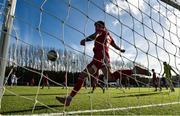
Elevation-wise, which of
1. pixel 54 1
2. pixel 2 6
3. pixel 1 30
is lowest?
pixel 1 30

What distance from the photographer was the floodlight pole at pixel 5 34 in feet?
10.4

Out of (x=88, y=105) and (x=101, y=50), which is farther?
(x=101, y=50)

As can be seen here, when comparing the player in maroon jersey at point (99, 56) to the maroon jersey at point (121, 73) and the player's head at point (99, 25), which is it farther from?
the maroon jersey at point (121, 73)

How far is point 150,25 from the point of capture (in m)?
6.04

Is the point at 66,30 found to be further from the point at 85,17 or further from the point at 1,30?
the point at 1,30

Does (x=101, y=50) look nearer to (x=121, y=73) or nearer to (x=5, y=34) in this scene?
(x=121, y=73)

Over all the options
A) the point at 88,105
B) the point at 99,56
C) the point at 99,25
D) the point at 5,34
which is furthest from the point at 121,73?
the point at 5,34

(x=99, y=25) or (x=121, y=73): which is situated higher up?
(x=99, y=25)

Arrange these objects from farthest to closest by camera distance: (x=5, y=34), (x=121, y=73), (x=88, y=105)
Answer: (x=121, y=73) → (x=88, y=105) → (x=5, y=34)

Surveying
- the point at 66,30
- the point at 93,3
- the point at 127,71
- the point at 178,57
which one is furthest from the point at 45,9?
the point at 178,57

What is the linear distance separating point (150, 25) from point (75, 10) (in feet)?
Answer: 6.25

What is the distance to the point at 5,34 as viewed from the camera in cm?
328

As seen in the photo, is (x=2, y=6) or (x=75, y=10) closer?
(x=2, y=6)

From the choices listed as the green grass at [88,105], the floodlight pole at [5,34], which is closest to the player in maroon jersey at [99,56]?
the green grass at [88,105]
